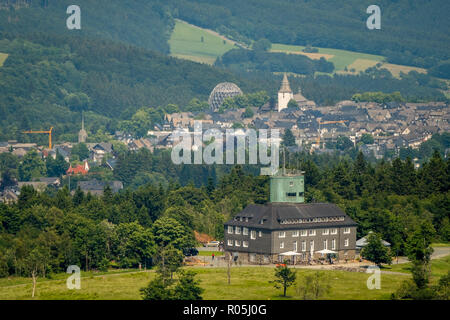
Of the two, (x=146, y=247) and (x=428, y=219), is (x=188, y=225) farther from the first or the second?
(x=428, y=219)

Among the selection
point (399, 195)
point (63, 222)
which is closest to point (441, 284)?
point (63, 222)

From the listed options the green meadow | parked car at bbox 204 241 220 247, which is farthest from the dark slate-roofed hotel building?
parked car at bbox 204 241 220 247

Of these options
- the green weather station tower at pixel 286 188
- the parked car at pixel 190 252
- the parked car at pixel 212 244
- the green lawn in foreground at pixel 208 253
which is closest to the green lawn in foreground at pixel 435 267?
the green weather station tower at pixel 286 188

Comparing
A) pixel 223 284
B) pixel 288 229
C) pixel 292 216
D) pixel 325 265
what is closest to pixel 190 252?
pixel 288 229

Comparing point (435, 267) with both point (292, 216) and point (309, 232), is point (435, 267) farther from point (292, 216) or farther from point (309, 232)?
point (292, 216)

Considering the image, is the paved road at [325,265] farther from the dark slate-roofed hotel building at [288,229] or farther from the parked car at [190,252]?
the dark slate-roofed hotel building at [288,229]

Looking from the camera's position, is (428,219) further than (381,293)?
Yes

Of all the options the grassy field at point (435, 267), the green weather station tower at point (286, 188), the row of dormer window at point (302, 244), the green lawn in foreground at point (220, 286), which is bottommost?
the green lawn in foreground at point (220, 286)
